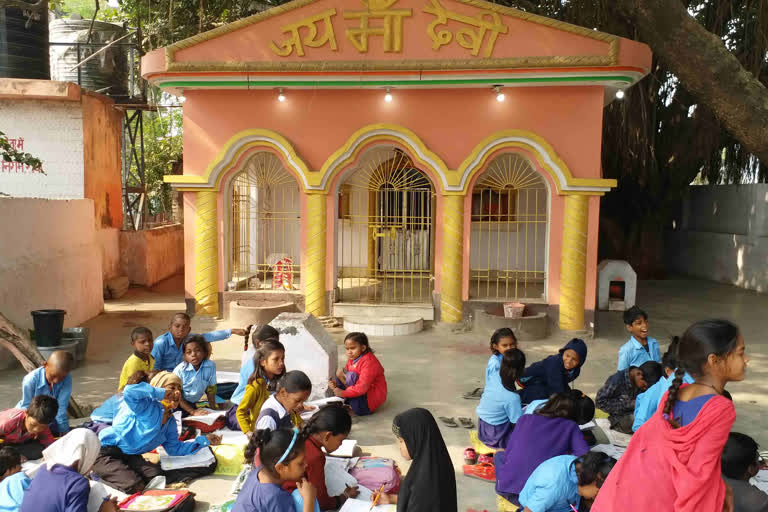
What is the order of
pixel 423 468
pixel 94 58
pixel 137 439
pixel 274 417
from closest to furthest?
pixel 423 468
pixel 274 417
pixel 137 439
pixel 94 58

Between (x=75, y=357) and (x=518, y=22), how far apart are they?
7616mm

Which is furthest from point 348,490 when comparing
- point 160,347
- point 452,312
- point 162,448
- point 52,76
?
point 52,76

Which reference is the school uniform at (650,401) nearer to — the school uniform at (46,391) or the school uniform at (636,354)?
the school uniform at (636,354)

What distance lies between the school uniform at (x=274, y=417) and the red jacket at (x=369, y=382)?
1479 mm

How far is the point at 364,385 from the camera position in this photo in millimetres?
6160

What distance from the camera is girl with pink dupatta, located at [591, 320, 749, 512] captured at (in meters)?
2.44

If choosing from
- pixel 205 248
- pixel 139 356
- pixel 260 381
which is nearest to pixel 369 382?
pixel 260 381

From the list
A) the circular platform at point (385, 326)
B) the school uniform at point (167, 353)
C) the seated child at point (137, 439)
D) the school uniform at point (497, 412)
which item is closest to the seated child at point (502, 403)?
the school uniform at point (497, 412)

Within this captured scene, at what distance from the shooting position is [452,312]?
33.6 ft

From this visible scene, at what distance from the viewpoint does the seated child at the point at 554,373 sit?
230 inches

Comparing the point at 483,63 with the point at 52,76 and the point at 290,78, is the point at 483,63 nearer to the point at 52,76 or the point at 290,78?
the point at 290,78

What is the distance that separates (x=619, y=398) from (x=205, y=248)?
6.82 meters

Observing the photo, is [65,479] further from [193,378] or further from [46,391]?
[193,378]

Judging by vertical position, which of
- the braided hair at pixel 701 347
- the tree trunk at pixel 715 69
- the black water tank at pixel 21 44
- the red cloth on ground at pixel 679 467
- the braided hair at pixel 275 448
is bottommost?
the braided hair at pixel 275 448
